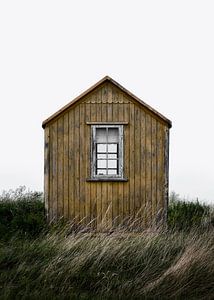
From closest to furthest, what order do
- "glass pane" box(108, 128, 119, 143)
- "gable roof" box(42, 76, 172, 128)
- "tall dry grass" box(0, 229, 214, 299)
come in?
"tall dry grass" box(0, 229, 214, 299)
"gable roof" box(42, 76, 172, 128)
"glass pane" box(108, 128, 119, 143)

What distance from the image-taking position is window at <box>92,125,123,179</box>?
50.0ft

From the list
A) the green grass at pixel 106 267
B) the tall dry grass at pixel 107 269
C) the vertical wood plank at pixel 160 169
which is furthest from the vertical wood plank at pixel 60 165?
the vertical wood plank at pixel 160 169

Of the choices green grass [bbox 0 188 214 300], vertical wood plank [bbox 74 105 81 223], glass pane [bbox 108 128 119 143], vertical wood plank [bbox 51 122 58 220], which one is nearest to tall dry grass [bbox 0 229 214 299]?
green grass [bbox 0 188 214 300]

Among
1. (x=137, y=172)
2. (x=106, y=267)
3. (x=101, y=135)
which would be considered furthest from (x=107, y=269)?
(x=101, y=135)

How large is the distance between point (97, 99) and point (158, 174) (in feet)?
8.43

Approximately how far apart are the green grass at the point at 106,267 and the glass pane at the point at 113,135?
2.57 m

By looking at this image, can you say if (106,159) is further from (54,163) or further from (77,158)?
(54,163)

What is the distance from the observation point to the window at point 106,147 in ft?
50.0

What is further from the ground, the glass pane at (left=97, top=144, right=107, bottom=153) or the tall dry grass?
the glass pane at (left=97, top=144, right=107, bottom=153)

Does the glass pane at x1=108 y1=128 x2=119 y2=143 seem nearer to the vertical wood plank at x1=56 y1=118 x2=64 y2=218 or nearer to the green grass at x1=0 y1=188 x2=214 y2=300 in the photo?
the vertical wood plank at x1=56 y1=118 x2=64 y2=218

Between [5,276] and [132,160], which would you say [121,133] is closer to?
[132,160]

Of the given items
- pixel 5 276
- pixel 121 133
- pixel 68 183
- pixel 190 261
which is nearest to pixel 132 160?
pixel 121 133

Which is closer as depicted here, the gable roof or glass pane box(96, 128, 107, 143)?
the gable roof

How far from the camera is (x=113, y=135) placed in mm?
15359
